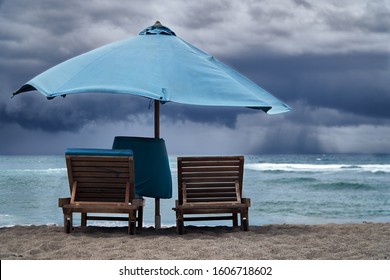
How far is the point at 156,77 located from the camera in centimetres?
634

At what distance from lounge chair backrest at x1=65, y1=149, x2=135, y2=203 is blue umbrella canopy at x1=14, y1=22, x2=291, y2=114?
74cm

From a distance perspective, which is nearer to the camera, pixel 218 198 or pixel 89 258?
pixel 89 258

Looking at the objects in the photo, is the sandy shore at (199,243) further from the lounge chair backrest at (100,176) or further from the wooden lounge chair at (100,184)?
the lounge chair backrest at (100,176)

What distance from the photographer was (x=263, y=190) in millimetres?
21594

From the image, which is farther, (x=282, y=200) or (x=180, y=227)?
(x=282, y=200)

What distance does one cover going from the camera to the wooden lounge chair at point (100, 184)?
6.43m

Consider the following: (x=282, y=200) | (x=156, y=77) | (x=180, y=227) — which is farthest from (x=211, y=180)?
(x=282, y=200)

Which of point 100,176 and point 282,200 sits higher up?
point 100,176

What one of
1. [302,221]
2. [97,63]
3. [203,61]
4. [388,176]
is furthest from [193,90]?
[388,176]

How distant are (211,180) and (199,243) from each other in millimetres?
1052

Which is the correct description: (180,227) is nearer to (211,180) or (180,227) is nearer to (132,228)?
(132,228)

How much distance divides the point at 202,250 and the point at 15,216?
28.0ft
